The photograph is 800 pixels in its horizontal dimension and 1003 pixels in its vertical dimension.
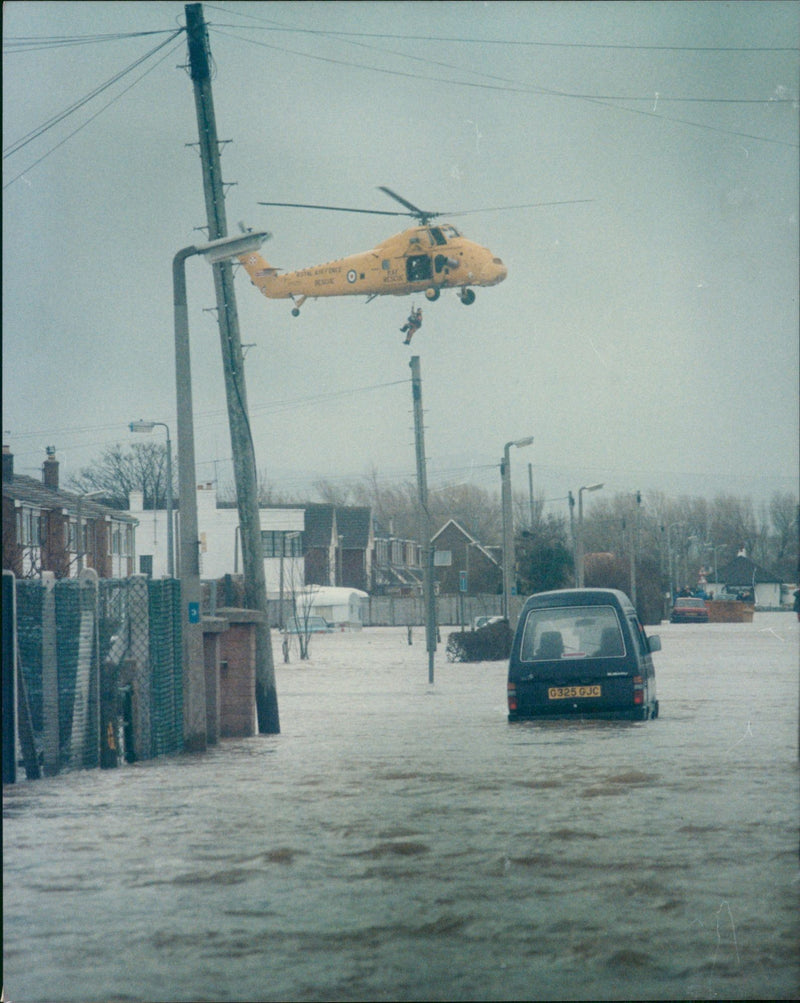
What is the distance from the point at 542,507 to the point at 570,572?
687 inches

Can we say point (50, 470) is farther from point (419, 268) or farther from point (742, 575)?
point (742, 575)

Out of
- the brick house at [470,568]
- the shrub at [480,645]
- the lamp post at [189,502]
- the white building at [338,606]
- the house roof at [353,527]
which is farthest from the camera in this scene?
the house roof at [353,527]

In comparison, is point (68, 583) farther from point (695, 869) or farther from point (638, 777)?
point (695, 869)

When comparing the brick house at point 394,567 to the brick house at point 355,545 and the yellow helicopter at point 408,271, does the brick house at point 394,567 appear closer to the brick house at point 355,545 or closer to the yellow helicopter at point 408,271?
the brick house at point 355,545

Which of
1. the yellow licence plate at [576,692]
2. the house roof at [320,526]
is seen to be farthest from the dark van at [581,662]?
the house roof at [320,526]

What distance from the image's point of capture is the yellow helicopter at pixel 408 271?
29.5 meters

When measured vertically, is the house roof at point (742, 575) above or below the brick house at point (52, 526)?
below

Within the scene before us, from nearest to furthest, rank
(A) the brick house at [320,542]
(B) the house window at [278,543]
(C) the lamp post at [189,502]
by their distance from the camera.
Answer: (C) the lamp post at [189,502] < (B) the house window at [278,543] < (A) the brick house at [320,542]

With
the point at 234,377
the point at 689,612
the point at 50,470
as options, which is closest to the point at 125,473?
the point at 50,470

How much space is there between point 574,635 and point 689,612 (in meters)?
55.3

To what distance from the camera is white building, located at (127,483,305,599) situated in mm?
72438

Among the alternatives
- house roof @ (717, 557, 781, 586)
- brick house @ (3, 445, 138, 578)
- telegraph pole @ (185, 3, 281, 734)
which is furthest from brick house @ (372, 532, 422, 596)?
telegraph pole @ (185, 3, 281, 734)

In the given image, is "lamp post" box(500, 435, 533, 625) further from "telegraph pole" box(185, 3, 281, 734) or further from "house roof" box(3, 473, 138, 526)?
"telegraph pole" box(185, 3, 281, 734)

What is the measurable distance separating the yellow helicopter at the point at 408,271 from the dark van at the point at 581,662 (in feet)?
39.7
